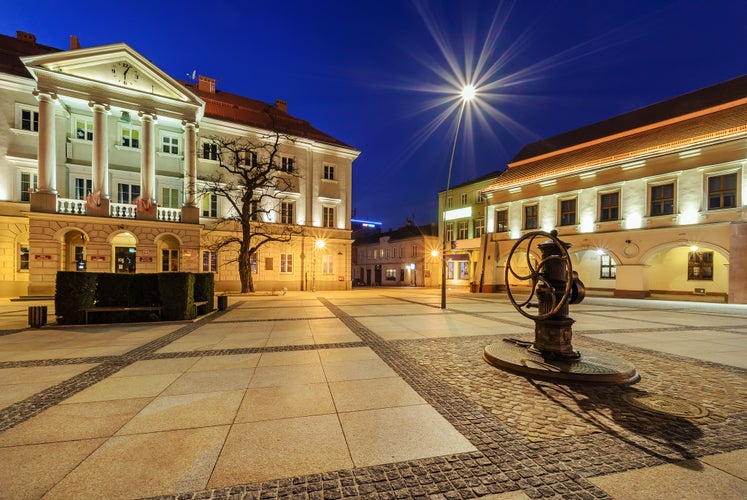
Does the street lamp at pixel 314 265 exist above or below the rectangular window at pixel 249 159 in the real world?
below

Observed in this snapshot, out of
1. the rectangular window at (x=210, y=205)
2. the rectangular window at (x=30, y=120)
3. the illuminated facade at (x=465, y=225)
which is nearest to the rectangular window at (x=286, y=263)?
the rectangular window at (x=210, y=205)

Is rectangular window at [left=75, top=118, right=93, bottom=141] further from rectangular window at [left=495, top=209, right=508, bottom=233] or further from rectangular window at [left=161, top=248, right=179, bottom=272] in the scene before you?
rectangular window at [left=495, top=209, right=508, bottom=233]

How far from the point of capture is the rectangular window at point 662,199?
2048 cm

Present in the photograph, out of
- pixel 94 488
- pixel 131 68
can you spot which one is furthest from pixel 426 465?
pixel 131 68

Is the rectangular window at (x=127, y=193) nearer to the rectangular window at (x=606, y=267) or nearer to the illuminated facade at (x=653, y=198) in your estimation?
the illuminated facade at (x=653, y=198)

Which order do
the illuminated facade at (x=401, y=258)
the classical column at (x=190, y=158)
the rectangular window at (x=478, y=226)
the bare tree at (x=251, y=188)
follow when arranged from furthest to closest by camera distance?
the illuminated facade at (x=401, y=258)
the rectangular window at (x=478, y=226)
the bare tree at (x=251, y=188)
the classical column at (x=190, y=158)

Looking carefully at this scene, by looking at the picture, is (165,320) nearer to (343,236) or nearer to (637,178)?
(343,236)

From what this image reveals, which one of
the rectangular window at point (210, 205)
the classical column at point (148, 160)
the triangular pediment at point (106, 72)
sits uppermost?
the triangular pediment at point (106, 72)

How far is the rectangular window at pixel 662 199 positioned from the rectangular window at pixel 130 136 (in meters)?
37.3

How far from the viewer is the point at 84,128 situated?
23.8 metres

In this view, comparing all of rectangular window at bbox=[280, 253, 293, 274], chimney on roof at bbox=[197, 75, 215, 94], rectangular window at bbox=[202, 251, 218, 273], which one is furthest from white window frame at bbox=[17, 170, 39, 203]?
rectangular window at bbox=[280, 253, 293, 274]

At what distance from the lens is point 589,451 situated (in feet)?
11.1

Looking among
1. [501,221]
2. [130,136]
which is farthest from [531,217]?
[130,136]

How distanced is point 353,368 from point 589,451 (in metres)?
3.86
